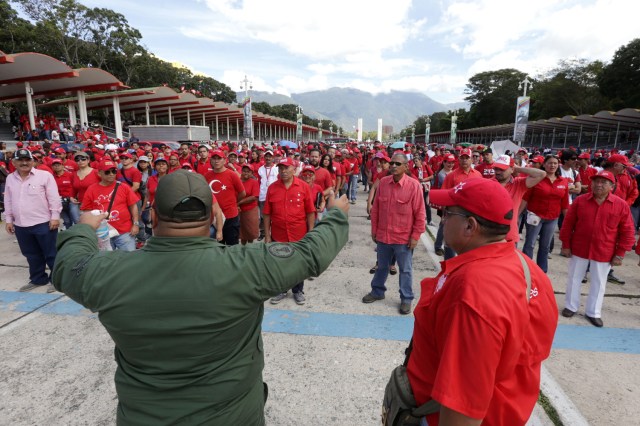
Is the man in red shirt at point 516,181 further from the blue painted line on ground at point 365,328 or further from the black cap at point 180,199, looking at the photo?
the black cap at point 180,199

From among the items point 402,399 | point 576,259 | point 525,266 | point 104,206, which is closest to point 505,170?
point 576,259

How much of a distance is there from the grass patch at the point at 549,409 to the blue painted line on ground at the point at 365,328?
3.23 feet

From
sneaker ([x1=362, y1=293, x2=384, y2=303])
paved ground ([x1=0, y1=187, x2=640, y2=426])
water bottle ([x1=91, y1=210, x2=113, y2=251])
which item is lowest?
paved ground ([x1=0, y1=187, x2=640, y2=426])

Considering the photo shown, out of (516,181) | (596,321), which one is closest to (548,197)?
(516,181)

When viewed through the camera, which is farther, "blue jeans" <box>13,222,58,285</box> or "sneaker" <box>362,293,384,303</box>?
"blue jeans" <box>13,222,58,285</box>

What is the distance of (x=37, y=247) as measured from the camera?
5117 millimetres

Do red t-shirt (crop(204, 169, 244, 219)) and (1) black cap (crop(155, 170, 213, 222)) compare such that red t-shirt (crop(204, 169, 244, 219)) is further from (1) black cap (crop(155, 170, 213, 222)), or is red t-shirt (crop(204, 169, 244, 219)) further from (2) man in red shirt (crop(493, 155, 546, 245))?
(1) black cap (crop(155, 170, 213, 222))

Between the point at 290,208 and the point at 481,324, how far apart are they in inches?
138

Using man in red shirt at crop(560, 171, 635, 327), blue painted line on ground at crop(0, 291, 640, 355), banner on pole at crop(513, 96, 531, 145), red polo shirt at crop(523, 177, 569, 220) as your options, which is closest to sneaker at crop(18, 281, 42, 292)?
blue painted line on ground at crop(0, 291, 640, 355)

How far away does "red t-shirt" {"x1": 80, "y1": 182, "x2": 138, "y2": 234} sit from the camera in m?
4.53

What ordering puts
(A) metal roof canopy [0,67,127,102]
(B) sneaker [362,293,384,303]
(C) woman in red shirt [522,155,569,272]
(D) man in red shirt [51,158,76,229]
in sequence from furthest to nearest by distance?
(A) metal roof canopy [0,67,127,102] < (D) man in red shirt [51,158,76,229] < (C) woman in red shirt [522,155,569,272] < (B) sneaker [362,293,384,303]

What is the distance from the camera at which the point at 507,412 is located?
4.38 ft

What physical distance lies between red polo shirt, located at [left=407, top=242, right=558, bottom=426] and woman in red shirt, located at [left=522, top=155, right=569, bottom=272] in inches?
174

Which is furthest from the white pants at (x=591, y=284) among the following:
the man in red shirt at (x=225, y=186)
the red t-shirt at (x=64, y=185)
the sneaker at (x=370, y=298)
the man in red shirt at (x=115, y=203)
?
the red t-shirt at (x=64, y=185)
